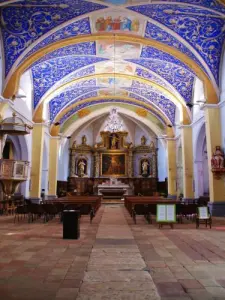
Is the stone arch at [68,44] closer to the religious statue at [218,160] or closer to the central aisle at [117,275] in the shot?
the religious statue at [218,160]

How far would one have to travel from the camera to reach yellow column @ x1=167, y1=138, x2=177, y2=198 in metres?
19.6

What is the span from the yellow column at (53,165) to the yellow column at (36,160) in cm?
374

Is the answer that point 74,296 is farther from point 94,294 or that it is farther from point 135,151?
point 135,151

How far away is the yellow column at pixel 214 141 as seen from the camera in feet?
37.3

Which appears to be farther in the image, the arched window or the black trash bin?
the arched window

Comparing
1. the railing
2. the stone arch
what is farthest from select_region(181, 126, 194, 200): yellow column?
Answer: the railing

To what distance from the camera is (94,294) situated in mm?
2773

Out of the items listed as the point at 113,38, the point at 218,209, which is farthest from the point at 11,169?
the point at 218,209

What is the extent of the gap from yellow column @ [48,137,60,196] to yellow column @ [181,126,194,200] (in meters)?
8.86

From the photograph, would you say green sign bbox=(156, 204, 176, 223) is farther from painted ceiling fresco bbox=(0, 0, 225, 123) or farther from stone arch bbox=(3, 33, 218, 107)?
stone arch bbox=(3, 33, 218, 107)

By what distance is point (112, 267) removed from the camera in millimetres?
3775

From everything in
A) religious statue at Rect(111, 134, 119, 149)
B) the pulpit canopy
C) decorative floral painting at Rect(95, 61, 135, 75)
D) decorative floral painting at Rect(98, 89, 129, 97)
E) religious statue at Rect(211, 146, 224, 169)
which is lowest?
religious statue at Rect(211, 146, 224, 169)

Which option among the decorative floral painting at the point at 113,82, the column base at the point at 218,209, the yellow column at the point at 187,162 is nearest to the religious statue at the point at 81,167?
the decorative floral painting at the point at 113,82

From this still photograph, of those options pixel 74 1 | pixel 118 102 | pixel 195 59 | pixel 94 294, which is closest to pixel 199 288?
pixel 94 294
